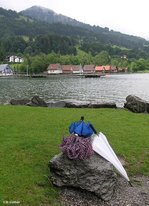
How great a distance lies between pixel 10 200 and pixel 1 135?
19.6 feet

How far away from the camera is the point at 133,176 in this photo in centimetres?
1145

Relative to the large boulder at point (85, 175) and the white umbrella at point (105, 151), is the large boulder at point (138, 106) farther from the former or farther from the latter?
the large boulder at point (85, 175)

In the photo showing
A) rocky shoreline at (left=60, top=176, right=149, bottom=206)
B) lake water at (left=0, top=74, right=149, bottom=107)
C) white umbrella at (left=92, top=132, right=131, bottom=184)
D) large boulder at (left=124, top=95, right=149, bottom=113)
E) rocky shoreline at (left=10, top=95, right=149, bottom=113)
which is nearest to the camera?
rocky shoreline at (left=60, top=176, right=149, bottom=206)

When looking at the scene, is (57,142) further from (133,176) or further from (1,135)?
(133,176)

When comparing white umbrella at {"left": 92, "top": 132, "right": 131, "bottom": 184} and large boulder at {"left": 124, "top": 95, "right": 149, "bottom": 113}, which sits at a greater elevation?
white umbrella at {"left": 92, "top": 132, "right": 131, "bottom": 184}

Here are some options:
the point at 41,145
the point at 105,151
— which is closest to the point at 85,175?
the point at 105,151

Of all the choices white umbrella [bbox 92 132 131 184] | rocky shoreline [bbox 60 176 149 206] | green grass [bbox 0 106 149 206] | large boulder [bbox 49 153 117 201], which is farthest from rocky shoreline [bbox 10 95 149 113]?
large boulder [bbox 49 153 117 201]

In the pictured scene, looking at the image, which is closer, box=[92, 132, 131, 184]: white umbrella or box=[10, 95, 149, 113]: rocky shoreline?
box=[92, 132, 131, 184]: white umbrella

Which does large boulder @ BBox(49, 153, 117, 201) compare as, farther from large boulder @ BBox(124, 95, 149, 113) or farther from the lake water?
the lake water

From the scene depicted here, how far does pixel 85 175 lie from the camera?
377 inches

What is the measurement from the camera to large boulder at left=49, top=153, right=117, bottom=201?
9.55 meters

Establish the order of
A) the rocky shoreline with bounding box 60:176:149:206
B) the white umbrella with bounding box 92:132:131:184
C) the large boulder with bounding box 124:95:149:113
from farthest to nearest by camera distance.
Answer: the large boulder with bounding box 124:95:149:113
the white umbrella with bounding box 92:132:131:184
the rocky shoreline with bounding box 60:176:149:206

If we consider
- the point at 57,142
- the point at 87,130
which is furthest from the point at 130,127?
the point at 87,130

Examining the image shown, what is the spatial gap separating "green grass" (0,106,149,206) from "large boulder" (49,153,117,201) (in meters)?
0.54
